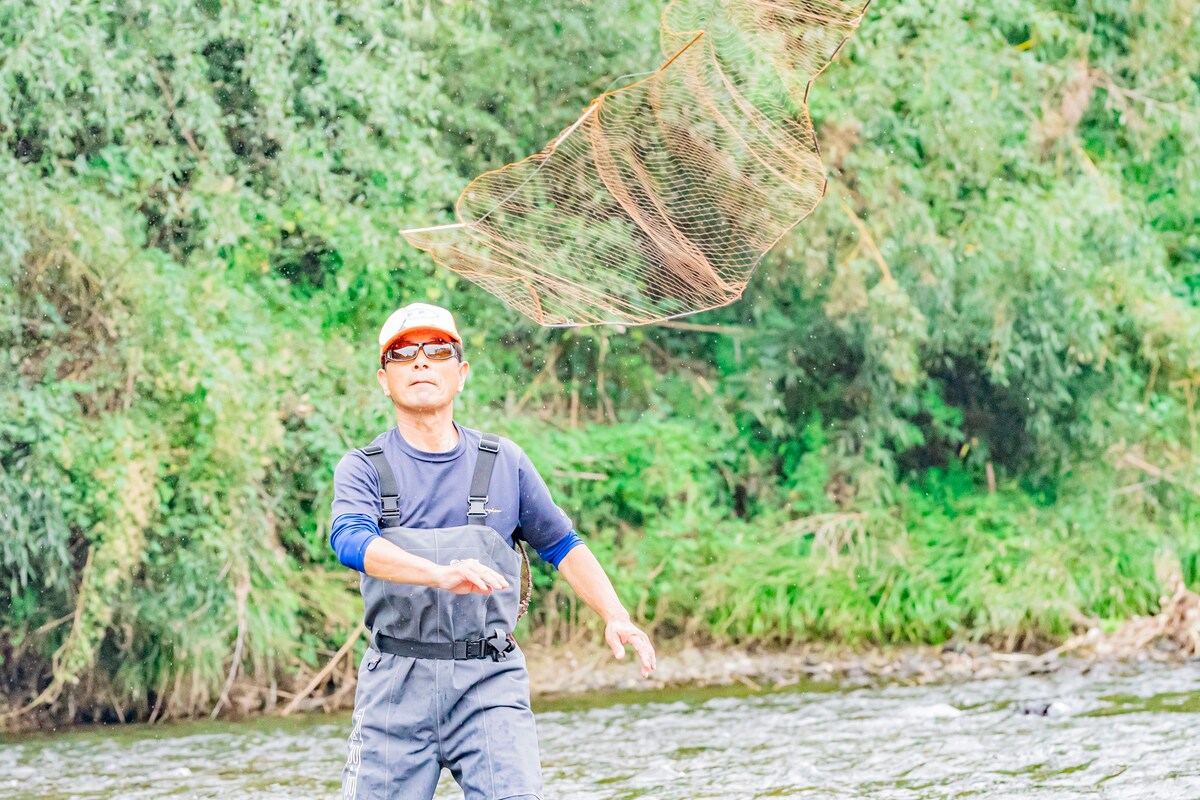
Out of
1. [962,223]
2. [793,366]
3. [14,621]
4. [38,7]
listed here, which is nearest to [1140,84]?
[962,223]

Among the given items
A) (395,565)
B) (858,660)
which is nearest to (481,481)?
(395,565)

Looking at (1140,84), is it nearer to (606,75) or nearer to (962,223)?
(962,223)

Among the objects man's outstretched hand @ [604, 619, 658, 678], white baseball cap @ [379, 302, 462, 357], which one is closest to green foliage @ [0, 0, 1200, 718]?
white baseball cap @ [379, 302, 462, 357]

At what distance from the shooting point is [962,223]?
11.4 metres

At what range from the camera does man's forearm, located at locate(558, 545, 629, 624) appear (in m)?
3.54

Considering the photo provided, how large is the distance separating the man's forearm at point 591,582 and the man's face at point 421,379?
1.58ft

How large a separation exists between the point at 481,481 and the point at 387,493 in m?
0.21

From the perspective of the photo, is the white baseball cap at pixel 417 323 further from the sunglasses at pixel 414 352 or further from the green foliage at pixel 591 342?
the green foliage at pixel 591 342

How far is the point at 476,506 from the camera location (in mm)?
3455

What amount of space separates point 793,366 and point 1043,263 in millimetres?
2064

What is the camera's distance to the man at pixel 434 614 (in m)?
Answer: 3.41

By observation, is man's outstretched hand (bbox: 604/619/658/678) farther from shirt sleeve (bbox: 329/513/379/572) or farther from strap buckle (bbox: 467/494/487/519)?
shirt sleeve (bbox: 329/513/379/572)

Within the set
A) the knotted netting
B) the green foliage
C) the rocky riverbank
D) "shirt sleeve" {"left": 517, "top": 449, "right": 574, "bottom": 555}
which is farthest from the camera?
the rocky riverbank

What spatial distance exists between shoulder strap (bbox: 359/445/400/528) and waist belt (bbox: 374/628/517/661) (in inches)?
10.6
